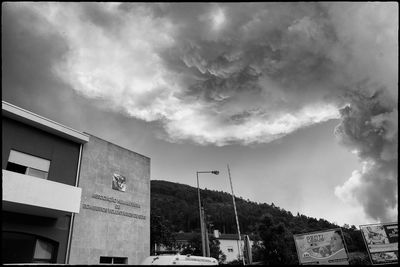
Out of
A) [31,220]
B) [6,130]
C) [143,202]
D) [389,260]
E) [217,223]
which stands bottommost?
[389,260]

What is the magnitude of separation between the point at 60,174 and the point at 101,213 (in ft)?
13.1

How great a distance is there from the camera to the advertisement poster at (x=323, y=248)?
22766 millimetres

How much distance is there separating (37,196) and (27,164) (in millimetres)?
3005

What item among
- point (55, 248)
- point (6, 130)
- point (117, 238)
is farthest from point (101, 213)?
point (6, 130)

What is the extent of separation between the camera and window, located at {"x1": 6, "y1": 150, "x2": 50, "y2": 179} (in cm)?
1803

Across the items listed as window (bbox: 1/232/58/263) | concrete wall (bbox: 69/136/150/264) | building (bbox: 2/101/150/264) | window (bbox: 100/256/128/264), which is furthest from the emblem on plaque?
window (bbox: 1/232/58/263)

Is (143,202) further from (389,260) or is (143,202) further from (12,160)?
(389,260)

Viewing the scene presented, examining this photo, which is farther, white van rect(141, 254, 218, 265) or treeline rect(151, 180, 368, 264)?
treeline rect(151, 180, 368, 264)

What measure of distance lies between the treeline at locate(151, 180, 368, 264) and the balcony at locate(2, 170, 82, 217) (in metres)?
23.3

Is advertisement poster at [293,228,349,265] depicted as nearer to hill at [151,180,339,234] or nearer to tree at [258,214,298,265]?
tree at [258,214,298,265]

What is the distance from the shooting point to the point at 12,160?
17875mm

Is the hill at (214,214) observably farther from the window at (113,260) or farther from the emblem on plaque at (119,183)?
the window at (113,260)

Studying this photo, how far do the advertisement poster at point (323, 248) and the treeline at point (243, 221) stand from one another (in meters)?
12.3

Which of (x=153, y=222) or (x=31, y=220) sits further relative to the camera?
(x=153, y=222)
